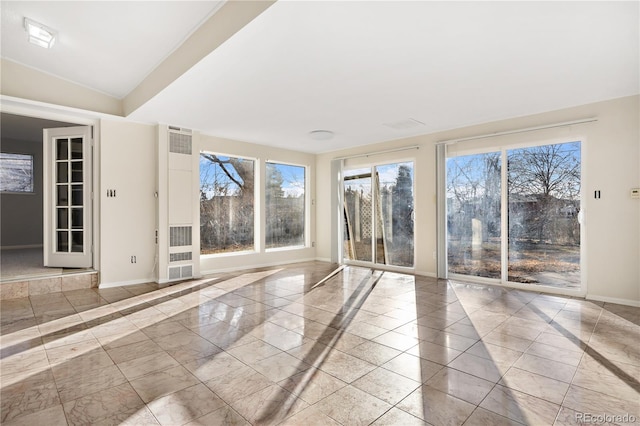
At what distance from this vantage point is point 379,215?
6.86m


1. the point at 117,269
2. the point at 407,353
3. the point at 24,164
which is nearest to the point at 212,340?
the point at 407,353

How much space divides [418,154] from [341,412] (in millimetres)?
5144

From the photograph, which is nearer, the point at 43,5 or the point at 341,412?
the point at 341,412

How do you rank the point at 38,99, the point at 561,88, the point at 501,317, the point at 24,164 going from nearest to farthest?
the point at 501,317, the point at 561,88, the point at 38,99, the point at 24,164

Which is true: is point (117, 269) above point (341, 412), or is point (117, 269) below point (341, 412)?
above

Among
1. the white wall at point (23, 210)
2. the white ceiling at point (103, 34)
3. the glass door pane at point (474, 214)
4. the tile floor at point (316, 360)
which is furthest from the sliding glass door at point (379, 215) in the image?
the white wall at point (23, 210)

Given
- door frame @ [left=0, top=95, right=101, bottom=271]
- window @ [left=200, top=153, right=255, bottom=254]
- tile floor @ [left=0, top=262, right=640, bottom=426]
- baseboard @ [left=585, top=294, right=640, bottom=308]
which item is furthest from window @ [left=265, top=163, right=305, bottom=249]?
baseboard @ [left=585, top=294, right=640, bottom=308]

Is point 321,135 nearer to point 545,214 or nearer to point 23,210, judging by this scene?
point 545,214

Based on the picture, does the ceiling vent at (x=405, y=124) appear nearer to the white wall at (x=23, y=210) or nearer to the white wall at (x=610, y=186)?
the white wall at (x=610, y=186)

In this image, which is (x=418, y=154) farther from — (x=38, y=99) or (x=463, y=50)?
(x=38, y=99)

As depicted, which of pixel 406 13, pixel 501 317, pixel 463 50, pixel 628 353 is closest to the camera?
pixel 406 13

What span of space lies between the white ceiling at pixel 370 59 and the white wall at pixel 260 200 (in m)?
1.18

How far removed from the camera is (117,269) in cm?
511

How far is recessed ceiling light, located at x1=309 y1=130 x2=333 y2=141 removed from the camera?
592cm
